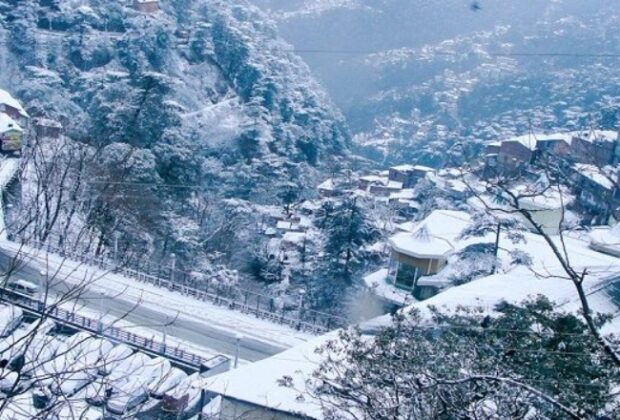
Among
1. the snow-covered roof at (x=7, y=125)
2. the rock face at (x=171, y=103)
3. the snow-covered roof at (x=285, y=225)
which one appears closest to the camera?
the snow-covered roof at (x=7, y=125)

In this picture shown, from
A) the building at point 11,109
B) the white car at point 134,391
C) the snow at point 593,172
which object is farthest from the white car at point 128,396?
the building at point 11,109

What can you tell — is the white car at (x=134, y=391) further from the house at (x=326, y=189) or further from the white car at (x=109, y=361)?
the house at (x=326, y=189)

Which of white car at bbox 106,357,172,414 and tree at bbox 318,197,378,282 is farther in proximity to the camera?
tree at bbox 318,197,378,282

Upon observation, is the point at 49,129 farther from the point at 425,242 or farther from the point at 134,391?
the point at 134,391

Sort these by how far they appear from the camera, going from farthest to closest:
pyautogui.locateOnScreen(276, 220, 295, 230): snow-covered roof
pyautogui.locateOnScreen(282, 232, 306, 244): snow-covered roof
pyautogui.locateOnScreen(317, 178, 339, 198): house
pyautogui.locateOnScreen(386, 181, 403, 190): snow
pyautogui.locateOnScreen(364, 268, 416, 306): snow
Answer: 1. pyautogui.locateOnScreen(386, 181, 403, 190): snow
2. pyautogui.locateOnScreen(317, 178, 339, 198): house
3. pyautogui.locateOnScreen(276, 220, 295, 230): snow-covered roof
4. pyautogui.locateOnScreen(282, 232, 306, 244): snow-covered roof
5. pyautogui.locateOnScreen(364, 268, 416, 306): snow

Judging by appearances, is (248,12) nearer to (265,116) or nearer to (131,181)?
(265,116)

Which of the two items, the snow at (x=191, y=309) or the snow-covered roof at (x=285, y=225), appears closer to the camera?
the snow at (x=191, y=309)

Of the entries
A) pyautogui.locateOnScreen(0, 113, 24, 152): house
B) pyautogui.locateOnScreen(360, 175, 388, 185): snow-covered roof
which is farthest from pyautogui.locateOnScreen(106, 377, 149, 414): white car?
pyautogui.locateOnScreen(360, 175, 388, 185): snow-covered roof

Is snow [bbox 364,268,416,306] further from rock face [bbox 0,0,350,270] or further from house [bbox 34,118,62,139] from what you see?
house [bbox 34,118,62,139]
